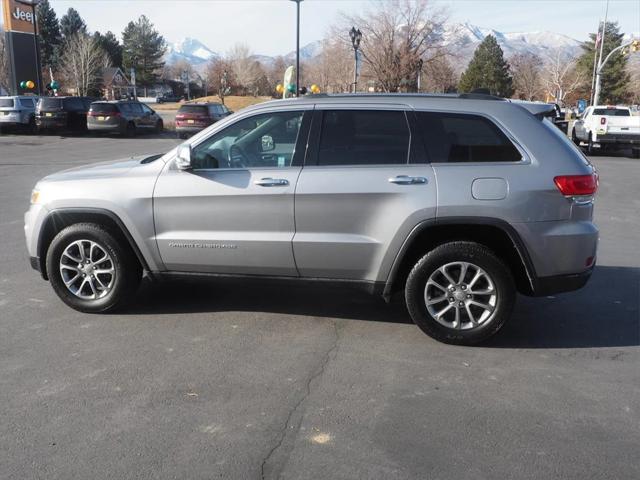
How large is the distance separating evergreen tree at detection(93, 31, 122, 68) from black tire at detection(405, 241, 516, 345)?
9897 centimetres

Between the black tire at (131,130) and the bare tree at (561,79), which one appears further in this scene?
the bare tree at (561,79)

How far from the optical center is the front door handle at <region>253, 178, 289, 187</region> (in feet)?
15.3

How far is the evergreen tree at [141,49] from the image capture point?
331 feet

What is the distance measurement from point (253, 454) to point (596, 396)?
7.26 feet

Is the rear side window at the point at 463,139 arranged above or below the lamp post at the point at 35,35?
below

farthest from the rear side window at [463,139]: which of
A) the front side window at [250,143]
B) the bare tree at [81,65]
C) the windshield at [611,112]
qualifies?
the bare tree at [81,65]

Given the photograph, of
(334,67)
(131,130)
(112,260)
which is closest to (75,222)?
(112,260)

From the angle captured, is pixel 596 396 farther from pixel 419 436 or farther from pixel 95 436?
pixel 95 436

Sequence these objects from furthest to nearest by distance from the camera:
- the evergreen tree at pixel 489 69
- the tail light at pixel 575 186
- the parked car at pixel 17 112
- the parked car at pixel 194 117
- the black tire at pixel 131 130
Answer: the evergreen tree at pixel 489 69
the black tire at pixel 131 130
the parked car at pixel 17 112
the parked car at pixel 194 117
the tail light at pixel 575 186

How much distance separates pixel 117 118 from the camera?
2892cm

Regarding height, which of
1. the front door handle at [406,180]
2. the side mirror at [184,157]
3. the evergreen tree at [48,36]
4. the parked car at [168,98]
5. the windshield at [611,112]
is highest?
the evergreen tree at [48,36]

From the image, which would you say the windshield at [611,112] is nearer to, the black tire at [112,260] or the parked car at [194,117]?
the parked car at [194,117]

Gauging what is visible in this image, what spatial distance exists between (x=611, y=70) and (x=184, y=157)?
81.8 metres

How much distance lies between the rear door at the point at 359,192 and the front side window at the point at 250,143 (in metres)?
0.26
